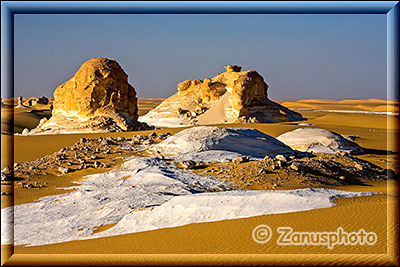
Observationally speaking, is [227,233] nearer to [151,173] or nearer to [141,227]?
[141,227]

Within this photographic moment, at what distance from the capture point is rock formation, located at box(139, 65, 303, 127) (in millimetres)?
31641

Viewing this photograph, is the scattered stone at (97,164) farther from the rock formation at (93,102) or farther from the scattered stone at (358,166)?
the rock formation at (93,102)

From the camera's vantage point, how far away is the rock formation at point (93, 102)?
2391 centimetres

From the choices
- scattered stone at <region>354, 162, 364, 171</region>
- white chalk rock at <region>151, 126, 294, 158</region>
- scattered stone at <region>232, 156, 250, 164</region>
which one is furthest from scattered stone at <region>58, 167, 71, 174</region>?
scattered stone at <region>354, 162, 364, 171</region>

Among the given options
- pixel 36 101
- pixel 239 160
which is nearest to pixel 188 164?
pixel 239 160

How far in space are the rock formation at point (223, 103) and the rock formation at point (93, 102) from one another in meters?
9.49

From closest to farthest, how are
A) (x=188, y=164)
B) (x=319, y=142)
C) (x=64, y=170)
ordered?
1. (x=188, y=164)
2. (x=64, y=170)
3. (x=319, y=142)

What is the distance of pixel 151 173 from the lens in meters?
9.89

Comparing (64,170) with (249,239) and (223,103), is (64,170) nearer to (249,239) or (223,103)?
(249,239)

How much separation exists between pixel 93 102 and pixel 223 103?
13.6m

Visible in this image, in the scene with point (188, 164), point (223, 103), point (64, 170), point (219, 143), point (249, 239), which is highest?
point (223, 103)

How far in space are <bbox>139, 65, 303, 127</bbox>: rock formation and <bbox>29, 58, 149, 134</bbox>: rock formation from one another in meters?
Result: 9.49

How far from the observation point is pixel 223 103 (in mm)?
34938

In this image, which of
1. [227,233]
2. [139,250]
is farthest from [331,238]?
[139,250]
